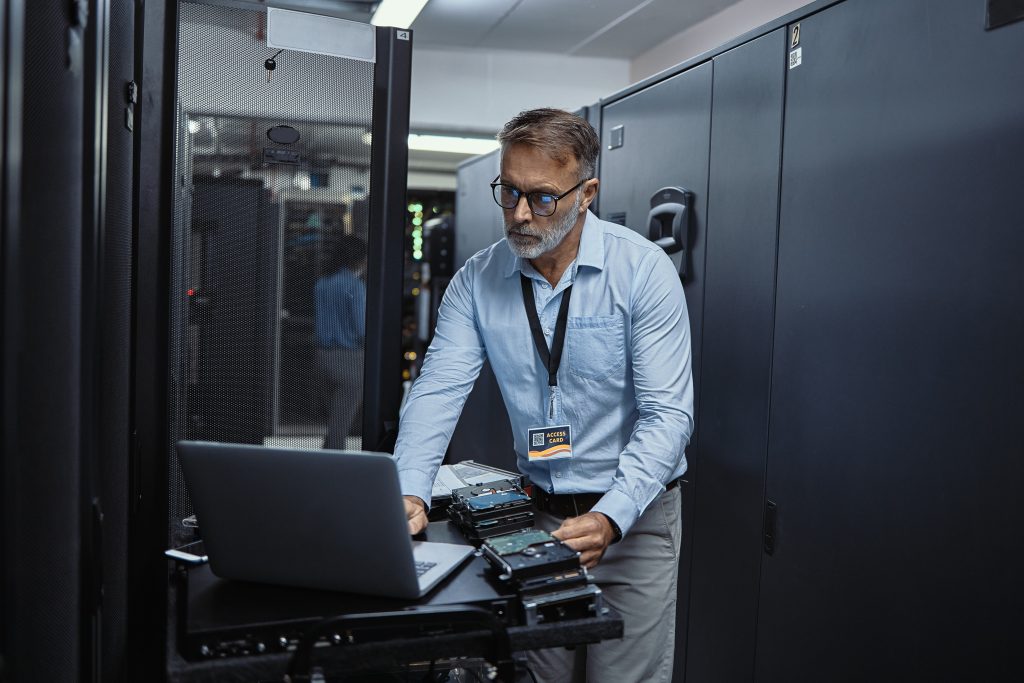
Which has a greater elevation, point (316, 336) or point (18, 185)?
point (18, 185)

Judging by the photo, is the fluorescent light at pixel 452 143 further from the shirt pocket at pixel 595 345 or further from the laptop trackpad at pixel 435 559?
the laptop trackpad at pixel 435 559

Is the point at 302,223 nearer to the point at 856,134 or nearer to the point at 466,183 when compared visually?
the point at 856,134

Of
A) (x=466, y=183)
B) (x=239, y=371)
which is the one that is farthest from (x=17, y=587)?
(x=466, y=183)

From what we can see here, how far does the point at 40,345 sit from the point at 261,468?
303mm

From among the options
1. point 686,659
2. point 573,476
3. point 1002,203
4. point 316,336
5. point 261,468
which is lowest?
point 686,659

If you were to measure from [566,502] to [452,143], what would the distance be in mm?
6026

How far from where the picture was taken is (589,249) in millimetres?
1805

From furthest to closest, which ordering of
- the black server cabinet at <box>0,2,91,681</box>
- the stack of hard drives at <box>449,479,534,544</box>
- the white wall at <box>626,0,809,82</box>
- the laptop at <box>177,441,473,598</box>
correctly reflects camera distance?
the white wall at <box>626,0,809,82</box> → the stack of hard drives at <box>449,479,534,544</box> → the laptop at <box>177,441,473,598</box> → the black server cabinet at <box>0,2,91,681</box>

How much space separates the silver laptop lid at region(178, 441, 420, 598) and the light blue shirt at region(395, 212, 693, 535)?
0.52 m

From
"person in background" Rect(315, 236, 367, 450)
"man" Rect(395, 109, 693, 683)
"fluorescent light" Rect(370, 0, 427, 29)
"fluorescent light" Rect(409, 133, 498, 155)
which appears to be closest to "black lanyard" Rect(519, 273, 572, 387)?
"man" Rect(395, 109, 693, 683)

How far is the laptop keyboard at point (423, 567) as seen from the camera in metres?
1.18

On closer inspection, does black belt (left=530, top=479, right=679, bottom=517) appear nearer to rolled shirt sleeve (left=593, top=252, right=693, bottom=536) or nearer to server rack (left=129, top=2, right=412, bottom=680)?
rolled shirt sleeve (left=593, top=252, right=693, bottom=536)

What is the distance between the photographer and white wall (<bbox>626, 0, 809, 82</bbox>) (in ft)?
17.0

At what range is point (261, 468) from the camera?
1094 millimetres
